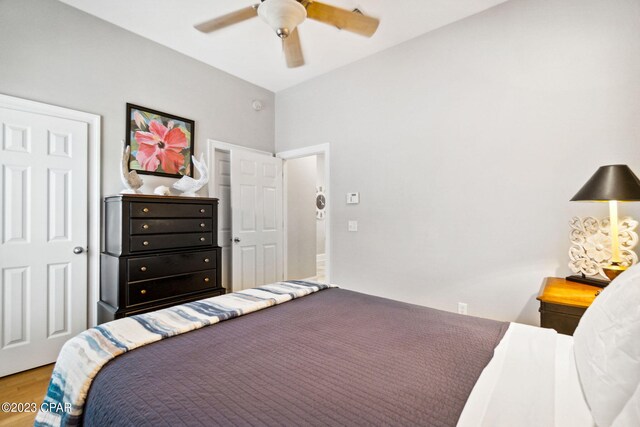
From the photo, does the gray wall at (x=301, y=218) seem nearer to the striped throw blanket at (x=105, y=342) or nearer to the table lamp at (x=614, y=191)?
the striped throw blanket at (x=105, y=342)

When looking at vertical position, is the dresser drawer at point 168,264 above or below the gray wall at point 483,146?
below

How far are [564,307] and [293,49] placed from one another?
2.35 m

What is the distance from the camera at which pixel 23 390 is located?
6.52 ft

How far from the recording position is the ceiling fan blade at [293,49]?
2051 millimetres

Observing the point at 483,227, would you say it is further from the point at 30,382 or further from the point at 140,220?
the point at 30,382

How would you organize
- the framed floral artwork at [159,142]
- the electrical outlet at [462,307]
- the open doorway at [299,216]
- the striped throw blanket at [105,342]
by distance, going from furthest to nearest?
the open doorway at [299,216] < the framed floral artwork at [159,142] < the electrical outlet at [462,307] < the striped throw blanket at [105,342]

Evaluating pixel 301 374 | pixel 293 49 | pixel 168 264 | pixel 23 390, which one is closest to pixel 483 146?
pixel 293 49

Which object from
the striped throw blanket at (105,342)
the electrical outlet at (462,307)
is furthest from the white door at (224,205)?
the electrical outlet at (462,307)

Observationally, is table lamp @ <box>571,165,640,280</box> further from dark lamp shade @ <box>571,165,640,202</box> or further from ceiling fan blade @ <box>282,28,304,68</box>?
ceiling fan blade @ <box>282,28,304,68</box>

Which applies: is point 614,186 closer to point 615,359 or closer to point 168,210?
point 615,359

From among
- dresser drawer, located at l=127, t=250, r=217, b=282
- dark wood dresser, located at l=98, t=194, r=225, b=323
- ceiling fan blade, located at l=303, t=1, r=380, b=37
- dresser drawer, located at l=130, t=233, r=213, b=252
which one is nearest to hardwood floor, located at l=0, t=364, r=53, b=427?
dark wood dresser, located at l=98, t=194, r=225, b=323

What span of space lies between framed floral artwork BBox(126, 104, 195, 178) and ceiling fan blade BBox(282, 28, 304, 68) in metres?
1.48

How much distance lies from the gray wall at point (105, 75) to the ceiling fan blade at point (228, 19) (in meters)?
1.27

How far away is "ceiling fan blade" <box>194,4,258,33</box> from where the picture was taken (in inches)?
73.2
